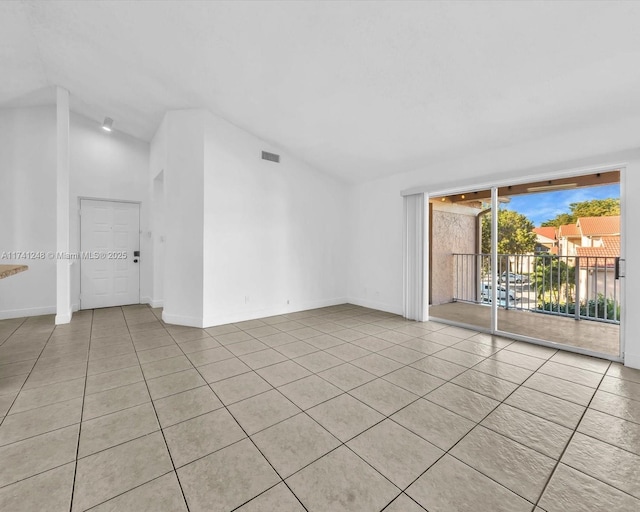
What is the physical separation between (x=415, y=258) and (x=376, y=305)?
130cm

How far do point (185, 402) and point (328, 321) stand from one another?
9.02ft

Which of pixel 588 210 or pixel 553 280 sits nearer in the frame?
pixel 588 210

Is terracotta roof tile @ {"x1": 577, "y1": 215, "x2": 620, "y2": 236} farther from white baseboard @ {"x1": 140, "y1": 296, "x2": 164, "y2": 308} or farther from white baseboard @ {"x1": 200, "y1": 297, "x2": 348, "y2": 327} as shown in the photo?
white baseboard @ {"x1": 140, "y1": 296, "x2": 164, "y2": 308}

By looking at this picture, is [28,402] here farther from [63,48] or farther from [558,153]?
[558,153]

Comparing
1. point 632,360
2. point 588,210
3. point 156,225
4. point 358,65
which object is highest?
point 358,65

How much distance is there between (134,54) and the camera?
340 cm

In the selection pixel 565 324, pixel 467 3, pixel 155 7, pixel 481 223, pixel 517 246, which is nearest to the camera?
pixel 467 3

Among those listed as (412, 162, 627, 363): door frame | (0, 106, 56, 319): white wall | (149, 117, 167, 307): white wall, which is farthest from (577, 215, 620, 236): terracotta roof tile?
(0, 106, 56, 319): white wall

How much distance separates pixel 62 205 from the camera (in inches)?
177

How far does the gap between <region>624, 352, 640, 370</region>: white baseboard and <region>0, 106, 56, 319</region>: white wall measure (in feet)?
27.0

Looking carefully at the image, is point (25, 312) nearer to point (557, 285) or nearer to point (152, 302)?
point (152, 302)

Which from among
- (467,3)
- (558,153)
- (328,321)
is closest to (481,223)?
(558,153)

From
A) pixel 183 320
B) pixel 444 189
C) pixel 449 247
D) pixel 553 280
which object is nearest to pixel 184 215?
pixel 183 320

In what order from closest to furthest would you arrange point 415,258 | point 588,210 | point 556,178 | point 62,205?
1. point 556,178
2. point 588,210
3. point 62,205
4. point 415,258
